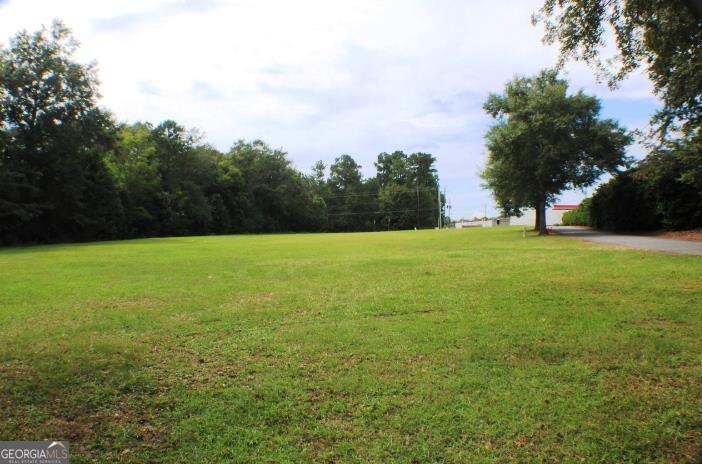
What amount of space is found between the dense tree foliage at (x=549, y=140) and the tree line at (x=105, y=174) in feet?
107

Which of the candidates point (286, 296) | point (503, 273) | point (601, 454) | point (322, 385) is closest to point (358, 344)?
point (322, 385)

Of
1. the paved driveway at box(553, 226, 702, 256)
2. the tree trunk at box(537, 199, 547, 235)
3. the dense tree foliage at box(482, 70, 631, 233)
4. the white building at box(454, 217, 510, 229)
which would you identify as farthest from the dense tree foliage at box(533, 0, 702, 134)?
the white building at box(454, 217, 510, 229)

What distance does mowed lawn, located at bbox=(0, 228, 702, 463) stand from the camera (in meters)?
3.46

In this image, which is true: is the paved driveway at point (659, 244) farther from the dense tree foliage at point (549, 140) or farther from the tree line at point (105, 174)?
the tree line at point (105, 174)

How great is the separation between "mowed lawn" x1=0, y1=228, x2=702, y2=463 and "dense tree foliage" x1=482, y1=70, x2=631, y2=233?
22.3 m

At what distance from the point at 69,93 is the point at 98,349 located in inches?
1609

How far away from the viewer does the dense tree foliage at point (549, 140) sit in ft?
96.1

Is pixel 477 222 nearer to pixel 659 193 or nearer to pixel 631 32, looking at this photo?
pixel 659 193

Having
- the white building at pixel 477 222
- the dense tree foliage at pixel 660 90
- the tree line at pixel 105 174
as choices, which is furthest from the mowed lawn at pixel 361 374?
the white building at pixel 477 222

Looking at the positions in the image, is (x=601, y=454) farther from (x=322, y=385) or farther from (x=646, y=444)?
(x=322, y=385)

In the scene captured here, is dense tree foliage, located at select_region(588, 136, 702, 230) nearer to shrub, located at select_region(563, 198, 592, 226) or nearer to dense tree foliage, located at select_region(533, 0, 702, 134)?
shrub, located at select_region(563, 198, 592, 226)

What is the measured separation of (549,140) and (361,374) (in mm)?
28889

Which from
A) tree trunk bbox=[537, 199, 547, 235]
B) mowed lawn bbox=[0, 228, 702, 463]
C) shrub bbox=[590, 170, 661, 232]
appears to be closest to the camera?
mowed lawn bbox=[0, 228, 702, 463]

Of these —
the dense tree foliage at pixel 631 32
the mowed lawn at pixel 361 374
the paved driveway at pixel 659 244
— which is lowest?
the mowed lawn at pixel 361 374
